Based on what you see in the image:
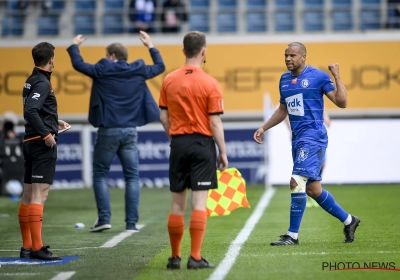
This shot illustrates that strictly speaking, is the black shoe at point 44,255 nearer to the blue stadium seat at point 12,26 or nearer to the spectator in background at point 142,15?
the spectator in background at point 142,15

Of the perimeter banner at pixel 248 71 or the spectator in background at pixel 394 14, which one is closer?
the perimeter banner at pixel 248 71

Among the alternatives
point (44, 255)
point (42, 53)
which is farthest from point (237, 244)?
point (42, 53)

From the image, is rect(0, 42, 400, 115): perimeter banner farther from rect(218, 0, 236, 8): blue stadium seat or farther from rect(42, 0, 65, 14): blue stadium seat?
rect(218, 0, 236, 8): blue stadium seat

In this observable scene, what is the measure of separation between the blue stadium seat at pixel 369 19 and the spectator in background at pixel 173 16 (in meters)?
4.62

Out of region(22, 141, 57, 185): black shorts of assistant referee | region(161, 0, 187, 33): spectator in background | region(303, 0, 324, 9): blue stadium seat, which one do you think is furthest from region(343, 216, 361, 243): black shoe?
region(303, 0, 324, 9): blue stadium seat

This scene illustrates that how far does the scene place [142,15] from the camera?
2398 centimetres

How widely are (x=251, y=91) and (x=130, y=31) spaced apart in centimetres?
354

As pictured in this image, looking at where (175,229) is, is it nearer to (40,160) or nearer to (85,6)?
(40,160)

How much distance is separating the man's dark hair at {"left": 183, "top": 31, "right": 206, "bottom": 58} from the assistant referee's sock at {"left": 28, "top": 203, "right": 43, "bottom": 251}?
2035 mm

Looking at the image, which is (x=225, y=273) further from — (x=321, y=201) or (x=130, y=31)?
(x=130, y=31)

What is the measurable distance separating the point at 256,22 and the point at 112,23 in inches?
148

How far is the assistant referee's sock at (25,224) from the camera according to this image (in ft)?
27.4

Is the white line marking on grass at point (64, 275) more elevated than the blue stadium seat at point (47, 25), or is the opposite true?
the blue stadium seat at point (47, 25)

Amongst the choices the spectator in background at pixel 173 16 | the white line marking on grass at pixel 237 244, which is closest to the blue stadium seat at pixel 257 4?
the spectator in background at pixel 173 16
